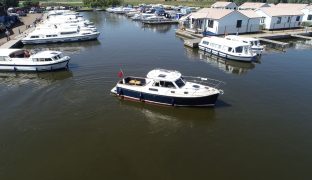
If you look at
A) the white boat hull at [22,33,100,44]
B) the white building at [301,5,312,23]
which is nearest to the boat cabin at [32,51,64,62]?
the white boat hull at [22,33,100,44]

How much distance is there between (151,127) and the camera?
25984mm

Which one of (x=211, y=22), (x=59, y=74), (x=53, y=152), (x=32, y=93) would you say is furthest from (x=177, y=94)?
(x=211, y=22)

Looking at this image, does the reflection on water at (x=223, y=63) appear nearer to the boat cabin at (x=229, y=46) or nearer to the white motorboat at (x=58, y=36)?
the boat cabin at (x=229, y=46)

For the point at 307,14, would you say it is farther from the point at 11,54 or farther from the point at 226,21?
the point at 11,54

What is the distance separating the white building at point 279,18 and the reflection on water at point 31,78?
173 feet

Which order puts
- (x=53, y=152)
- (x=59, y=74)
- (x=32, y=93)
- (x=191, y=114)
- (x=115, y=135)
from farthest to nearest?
1. (x=59, y=74)
2. (x=32, y=93)
3. (x=191, y=114)
4. (x=115, y=135)
5. (x=53, y=152)

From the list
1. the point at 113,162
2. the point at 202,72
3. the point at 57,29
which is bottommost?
the point at 113,162

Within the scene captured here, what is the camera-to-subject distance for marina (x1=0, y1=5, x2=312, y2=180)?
20.6m

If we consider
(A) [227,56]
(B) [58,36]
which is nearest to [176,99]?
(A) [227,56]

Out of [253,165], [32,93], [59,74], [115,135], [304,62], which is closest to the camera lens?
[253,165]

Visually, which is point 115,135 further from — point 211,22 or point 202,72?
point 211,22

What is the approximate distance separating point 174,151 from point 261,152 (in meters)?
7.21

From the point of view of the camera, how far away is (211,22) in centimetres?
6306

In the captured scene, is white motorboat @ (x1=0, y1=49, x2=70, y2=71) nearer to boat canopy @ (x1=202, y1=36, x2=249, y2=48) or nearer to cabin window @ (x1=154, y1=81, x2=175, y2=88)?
cabin window @ (x1=154, y1=81, x2=175, y2=88)
